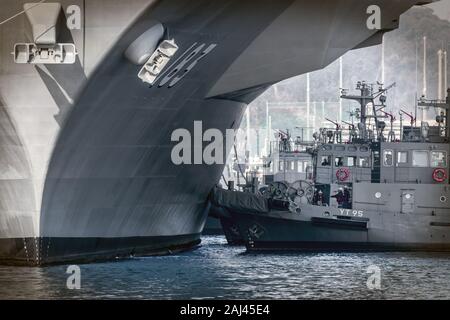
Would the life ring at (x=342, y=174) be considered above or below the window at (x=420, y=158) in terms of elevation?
below

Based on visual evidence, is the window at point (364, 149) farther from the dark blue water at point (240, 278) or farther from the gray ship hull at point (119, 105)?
the gray ship hull at point (119, 105)

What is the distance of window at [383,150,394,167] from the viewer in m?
37.4

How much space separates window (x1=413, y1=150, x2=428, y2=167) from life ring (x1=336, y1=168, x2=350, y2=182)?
230 cm

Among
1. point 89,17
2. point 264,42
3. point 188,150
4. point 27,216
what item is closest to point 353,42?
point 264,42

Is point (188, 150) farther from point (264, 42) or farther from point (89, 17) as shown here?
point (89, 17)

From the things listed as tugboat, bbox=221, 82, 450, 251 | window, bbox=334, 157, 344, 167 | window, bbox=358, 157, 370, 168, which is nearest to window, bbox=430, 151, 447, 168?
tugboat, bbox=221, 82, 450, 251

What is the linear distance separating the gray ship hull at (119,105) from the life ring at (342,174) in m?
7.44

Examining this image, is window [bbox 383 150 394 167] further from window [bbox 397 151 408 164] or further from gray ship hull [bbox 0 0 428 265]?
gray ship hull [bbox 0 0 428 265]

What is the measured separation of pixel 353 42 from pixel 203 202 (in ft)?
28.3

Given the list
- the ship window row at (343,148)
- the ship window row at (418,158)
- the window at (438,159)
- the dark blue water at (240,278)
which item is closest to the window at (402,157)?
the ship window row at (418,158)

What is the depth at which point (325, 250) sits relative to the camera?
36.1 metres

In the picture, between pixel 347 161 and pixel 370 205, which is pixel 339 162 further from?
pixel 370 205

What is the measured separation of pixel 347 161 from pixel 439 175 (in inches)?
125

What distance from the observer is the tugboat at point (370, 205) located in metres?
36.3
